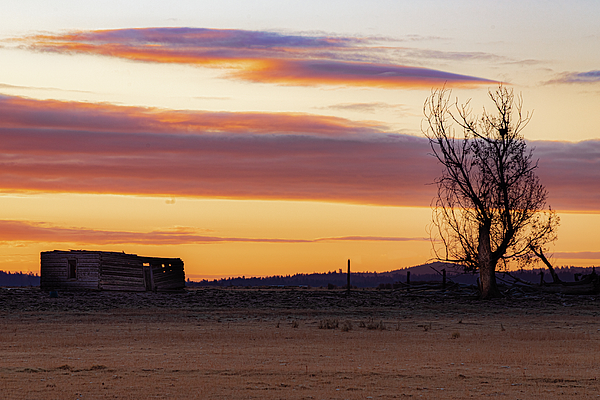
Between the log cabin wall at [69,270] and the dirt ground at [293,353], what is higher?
the log cabin wall at [69,270]

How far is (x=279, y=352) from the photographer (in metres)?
18.8

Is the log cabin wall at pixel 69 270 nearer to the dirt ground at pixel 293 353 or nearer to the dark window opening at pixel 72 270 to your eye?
the dark window opening at pixel 72 270

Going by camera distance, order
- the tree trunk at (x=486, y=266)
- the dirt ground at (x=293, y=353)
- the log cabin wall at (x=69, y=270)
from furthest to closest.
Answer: the log cabin wall at (x=69, y=270) → the tree trunk at (x=486, y=266) → the dirt ground at (x=293, y=353)

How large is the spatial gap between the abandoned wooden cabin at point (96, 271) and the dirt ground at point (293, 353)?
12.0 meters

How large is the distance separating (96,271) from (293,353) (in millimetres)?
35094

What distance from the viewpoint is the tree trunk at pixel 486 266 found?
147 feet

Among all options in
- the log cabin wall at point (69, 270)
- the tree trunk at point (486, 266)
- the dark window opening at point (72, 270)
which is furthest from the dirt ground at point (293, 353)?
the dark window opening at point (72, 270)

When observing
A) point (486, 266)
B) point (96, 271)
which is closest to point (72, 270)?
point (96, 271)

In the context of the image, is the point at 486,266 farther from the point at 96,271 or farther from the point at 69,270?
the point at 69,270

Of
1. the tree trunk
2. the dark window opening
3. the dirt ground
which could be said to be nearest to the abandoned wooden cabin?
the dark window opening

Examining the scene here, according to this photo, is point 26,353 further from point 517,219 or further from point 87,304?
point 517,219

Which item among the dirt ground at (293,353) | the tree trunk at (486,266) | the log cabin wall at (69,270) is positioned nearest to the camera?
the dirt ground at (293,353)

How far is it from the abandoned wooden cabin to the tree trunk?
80.0 ft

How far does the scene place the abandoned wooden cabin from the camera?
50.8m
